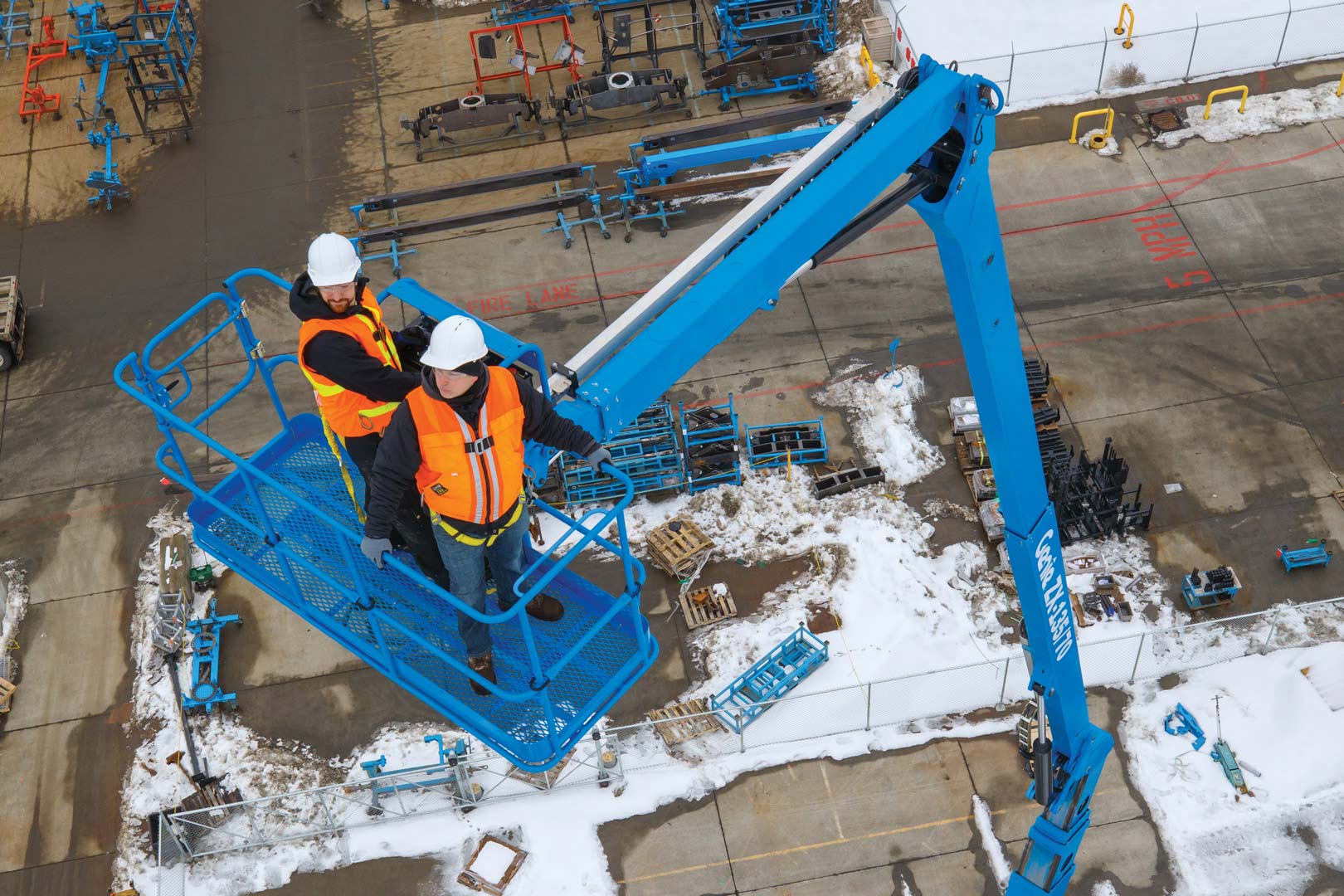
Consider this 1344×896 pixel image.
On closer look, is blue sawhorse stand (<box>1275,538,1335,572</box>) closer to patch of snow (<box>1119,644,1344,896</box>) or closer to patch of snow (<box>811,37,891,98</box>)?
patch of snow (<box>1119,644,1344,896</box>)

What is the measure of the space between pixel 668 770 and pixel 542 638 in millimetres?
6306

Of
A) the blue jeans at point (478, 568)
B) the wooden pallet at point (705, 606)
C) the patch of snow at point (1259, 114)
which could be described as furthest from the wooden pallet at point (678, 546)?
the patch of snow at point (1259, 114)

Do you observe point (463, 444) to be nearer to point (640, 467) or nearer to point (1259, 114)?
point (640, 467)

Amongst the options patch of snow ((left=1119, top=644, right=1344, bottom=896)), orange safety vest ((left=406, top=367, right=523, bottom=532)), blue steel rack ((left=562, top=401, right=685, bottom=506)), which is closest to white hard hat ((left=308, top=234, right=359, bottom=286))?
orange safety vest ((left=406, top=367, right=523, bottom=532))

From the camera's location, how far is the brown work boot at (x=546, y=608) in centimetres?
1185

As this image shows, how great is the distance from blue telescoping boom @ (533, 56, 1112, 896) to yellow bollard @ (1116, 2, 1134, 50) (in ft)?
→ 53.6

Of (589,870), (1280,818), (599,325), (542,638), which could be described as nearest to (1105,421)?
(1280,818)

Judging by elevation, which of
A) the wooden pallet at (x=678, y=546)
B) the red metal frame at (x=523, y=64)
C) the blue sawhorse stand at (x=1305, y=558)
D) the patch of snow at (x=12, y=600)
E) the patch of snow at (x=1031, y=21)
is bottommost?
the blue sawhorse stand at (x=1305, y=558)

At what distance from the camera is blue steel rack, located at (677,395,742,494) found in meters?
20.4

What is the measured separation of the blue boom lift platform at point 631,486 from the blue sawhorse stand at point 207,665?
6.57 metres

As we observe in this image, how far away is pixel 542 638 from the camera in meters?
11.7

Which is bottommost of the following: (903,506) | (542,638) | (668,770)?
(542,638)

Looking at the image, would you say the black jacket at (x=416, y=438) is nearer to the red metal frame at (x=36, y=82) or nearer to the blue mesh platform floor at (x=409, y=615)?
the blue mesh platform floor at (x=409, y=615)

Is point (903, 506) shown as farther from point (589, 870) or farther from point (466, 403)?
point (466, 403)
